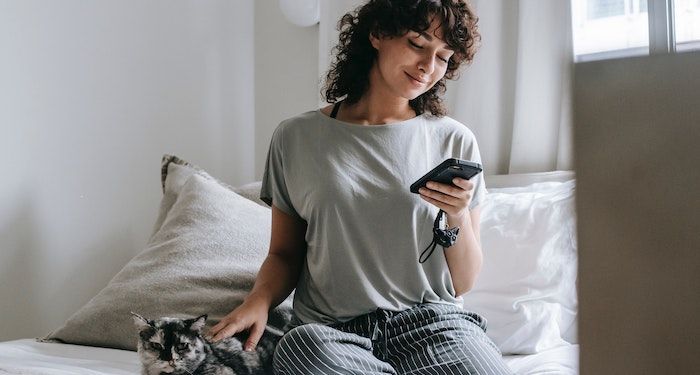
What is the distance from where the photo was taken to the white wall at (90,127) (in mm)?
2143

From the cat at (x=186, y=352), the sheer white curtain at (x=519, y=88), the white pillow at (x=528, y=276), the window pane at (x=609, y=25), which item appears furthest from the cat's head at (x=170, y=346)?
the window pane at (x=609, y=25)

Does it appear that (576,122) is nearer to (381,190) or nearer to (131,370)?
(381,190)

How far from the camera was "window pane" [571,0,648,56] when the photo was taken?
2.07 metres

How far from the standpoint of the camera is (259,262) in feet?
6.00

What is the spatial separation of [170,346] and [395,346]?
14.1 inches

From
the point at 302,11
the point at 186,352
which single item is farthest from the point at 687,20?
the point at 186,352

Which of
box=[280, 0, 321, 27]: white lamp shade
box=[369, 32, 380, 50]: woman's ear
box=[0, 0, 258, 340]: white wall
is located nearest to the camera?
box=[369, 32, 380, 50]: woman's ear

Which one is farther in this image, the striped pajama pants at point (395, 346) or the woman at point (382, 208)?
the woman at point (382, 208)

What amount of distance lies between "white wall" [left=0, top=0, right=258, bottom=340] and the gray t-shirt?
0.91 metres

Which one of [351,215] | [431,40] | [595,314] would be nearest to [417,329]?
[351,215]

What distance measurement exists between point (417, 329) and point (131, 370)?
54 cm

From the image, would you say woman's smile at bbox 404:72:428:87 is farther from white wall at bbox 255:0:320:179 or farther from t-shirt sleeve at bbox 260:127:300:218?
white wall at bbox 255:0:320:179

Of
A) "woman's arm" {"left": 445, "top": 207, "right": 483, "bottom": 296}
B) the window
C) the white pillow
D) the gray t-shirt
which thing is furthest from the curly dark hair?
the window

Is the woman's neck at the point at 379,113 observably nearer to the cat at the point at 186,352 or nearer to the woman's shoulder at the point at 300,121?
the woman's shoulder at the point at 300,121
